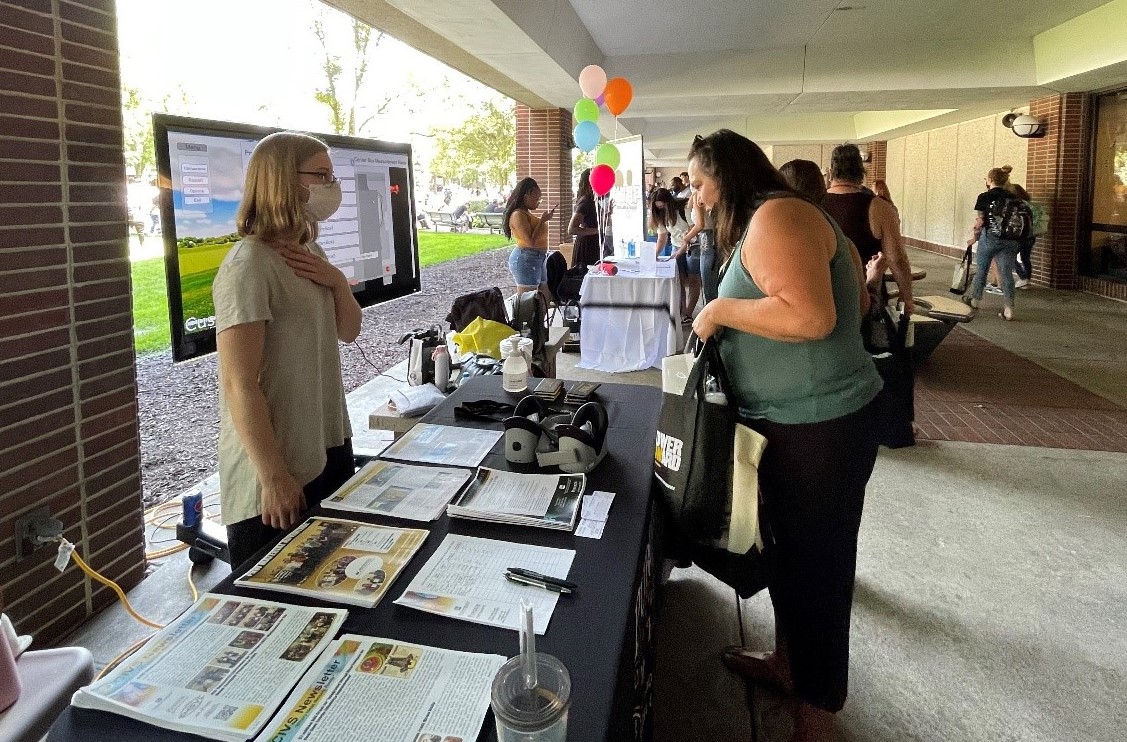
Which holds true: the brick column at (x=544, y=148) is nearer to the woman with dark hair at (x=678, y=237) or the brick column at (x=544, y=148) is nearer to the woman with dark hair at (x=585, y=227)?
the woman with dark hair at (x=585, y=227)

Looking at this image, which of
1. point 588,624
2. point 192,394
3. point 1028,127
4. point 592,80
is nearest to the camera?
point 588,624

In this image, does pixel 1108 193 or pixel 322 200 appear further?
pixel 1108 193

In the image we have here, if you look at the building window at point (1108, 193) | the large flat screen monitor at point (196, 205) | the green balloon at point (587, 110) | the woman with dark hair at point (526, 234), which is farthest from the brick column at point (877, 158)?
the large flat screen monitor at point (196, 205)

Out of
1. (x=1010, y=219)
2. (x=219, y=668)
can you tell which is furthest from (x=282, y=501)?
(x=1010, y=219)

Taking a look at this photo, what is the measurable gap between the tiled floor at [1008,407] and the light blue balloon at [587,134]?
12.0 ft

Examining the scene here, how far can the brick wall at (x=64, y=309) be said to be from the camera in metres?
1.96

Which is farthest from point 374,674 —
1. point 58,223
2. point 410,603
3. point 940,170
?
point 940,170

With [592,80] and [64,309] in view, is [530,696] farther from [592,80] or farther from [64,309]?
[592,80]

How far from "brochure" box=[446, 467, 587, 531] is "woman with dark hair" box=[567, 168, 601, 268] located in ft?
19.3

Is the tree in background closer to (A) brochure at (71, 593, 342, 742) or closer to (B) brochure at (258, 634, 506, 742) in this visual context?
(A) brochure at (71, 593, 342, 742)

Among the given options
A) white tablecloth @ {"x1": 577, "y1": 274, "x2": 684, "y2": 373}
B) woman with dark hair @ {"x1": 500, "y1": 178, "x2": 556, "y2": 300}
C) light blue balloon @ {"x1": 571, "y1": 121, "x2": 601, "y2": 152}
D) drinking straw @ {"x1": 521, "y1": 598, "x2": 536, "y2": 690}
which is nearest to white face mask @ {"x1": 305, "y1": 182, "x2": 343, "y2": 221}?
drinking straw @ {"x1": 521, "y1": 598, "x2": 536, "y2": 690}

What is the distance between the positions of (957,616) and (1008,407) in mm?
2935

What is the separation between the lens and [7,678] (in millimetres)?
1458

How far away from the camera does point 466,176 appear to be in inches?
830
